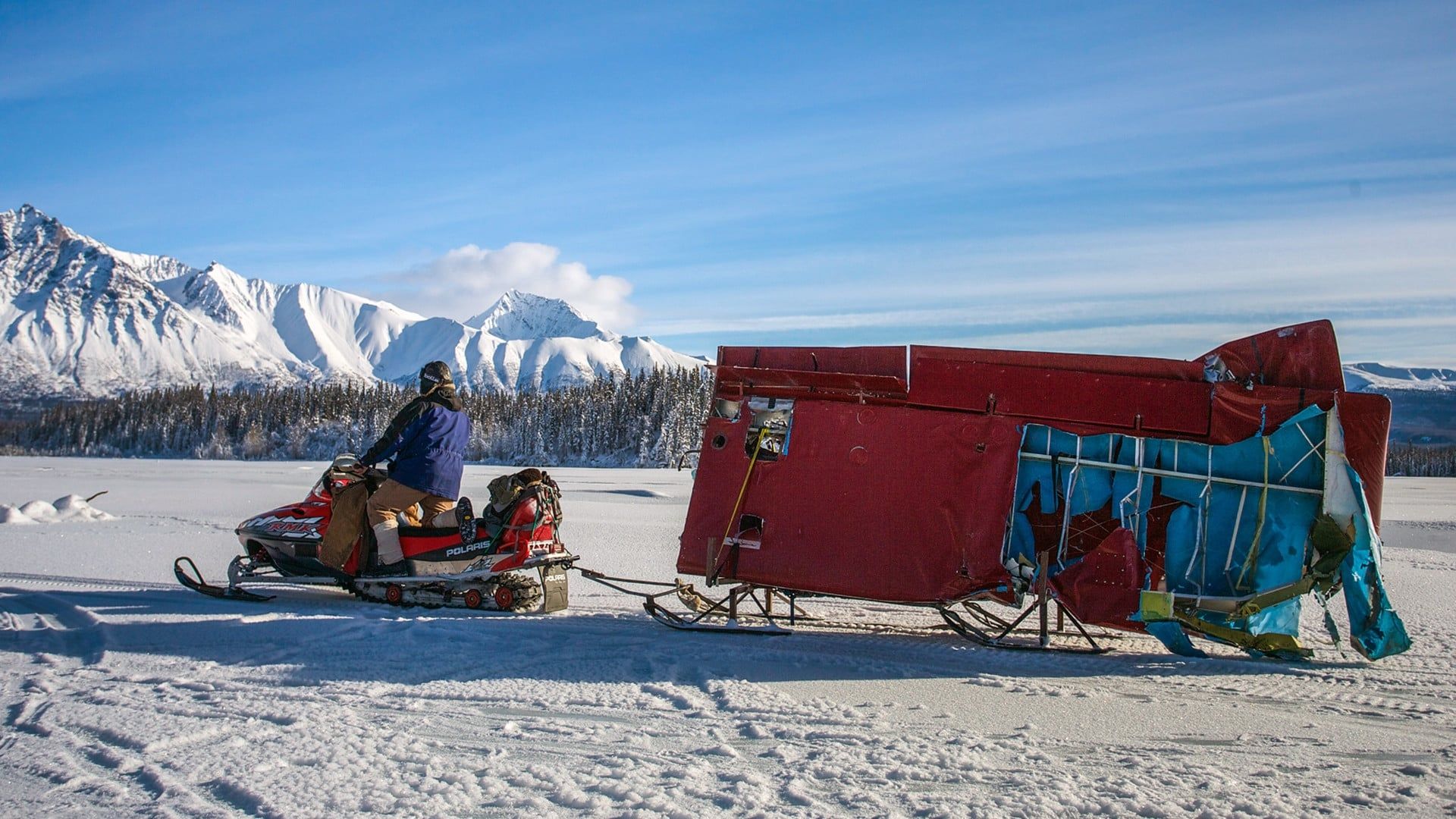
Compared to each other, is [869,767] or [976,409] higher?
[976,409]

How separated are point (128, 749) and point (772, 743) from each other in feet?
8.98

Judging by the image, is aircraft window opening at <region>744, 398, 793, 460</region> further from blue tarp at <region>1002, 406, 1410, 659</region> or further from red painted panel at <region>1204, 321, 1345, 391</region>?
red painted panel at <region>1204, 321, 1345, 391</region>

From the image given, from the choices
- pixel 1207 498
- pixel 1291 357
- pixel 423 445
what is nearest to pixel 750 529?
pixel 423 445

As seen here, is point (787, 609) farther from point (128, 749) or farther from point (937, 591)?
point (128, 749)

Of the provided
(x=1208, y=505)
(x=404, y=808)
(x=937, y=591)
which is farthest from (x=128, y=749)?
(x=1208, y=505)

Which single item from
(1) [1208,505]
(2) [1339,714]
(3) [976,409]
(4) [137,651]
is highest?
(3) [976,409]

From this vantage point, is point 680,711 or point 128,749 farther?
point 680,711

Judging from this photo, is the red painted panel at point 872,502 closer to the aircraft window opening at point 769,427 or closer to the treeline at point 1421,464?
the aircraft window opening at point 769,427

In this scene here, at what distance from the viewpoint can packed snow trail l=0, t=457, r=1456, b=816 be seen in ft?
11.6

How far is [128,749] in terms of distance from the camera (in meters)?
4.02

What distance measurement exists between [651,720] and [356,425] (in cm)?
8989

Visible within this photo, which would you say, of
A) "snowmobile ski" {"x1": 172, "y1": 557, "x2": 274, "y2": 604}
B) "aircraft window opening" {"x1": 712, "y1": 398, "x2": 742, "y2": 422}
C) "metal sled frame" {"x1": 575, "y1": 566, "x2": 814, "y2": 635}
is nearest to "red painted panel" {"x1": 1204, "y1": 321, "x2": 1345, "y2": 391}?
"aircraft window opening" {"x1": 712, "y1": 398, "x2": 742, "y2": 422}

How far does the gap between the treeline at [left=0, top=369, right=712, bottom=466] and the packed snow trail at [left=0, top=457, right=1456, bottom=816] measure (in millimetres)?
54399

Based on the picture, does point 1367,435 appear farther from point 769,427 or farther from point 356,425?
point 356,425
